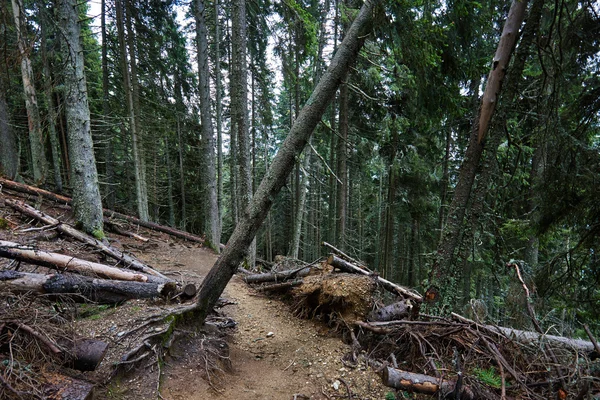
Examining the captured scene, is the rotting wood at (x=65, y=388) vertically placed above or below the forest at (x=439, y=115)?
below

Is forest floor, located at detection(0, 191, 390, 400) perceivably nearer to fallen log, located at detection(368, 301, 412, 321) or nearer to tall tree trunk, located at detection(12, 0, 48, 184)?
fallen log, located at detection(368, 301, 412, 321)

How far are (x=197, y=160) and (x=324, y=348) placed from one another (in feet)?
62.5

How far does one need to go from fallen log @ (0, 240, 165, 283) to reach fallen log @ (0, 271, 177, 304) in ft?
1.26

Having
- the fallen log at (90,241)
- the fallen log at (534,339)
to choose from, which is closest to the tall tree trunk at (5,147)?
the fallen log at (90,241)

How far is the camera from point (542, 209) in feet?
16.9

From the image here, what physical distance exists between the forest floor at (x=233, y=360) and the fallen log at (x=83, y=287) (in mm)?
162

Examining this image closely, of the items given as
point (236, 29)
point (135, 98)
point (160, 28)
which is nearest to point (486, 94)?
point (236, 29)

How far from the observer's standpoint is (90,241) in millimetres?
6324

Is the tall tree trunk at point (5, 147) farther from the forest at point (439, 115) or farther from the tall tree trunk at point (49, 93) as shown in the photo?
the tall tree trunk at point (49, 93)

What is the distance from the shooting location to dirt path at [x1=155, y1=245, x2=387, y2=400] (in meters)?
3.29

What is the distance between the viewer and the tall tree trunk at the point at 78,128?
642 cm

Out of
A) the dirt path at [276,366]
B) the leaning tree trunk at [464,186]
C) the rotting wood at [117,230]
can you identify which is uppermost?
the leaning tree trunk at [464,186]

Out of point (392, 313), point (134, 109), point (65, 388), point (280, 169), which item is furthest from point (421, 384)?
point (134, 109)

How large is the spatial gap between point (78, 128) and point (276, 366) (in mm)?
6972
